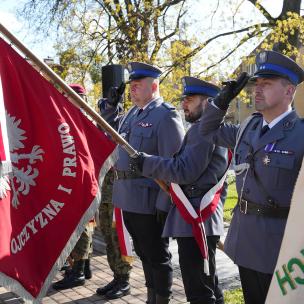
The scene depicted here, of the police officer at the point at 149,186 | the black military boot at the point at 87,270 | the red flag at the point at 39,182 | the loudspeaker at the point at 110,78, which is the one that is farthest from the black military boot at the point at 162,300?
the loudspeaker at the point at 110,78

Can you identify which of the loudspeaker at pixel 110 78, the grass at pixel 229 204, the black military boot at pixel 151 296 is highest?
the loudspeaker at pixel 110 78

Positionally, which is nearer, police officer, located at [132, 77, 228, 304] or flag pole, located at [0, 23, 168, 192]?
flag pole, located at [0, 23, 168, 192]

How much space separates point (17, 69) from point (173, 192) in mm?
1350

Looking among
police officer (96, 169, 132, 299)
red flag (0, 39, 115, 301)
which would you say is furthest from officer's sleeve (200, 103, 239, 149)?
police officer (96, 169, 132, 299)

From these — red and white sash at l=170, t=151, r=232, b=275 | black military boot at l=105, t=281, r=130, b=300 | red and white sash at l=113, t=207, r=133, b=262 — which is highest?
red and white sash at l=170, t=151, r=232, b=275

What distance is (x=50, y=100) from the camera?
292cm

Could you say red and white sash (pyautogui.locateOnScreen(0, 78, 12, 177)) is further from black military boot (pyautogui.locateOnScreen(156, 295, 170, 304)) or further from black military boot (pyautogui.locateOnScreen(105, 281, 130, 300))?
black military boot (pyautogui.locateOnScreen(105, 281, 130, 300))

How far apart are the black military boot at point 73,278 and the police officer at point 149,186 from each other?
4.30 feet

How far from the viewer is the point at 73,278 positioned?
509 cm

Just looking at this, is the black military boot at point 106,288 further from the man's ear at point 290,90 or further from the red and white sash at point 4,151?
the man's ear at point 290,90

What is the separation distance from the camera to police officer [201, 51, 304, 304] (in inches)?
105

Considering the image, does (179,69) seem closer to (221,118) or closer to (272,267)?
(221,118)

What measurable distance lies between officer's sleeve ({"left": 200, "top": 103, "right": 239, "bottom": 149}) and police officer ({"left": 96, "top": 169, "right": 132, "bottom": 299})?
2.10 meters

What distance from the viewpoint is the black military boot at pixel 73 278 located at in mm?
5013
